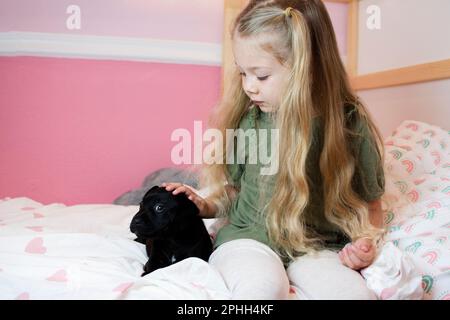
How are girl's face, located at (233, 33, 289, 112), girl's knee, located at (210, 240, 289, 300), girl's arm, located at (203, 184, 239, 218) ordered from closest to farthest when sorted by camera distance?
girl's knee, located at (210, 240, 289, 300) < girl's face, located at (233, 33, 289, 112) < girl's arm, located at (203, 184, 239, 218)

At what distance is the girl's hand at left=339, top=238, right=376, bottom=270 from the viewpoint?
36.1 inches

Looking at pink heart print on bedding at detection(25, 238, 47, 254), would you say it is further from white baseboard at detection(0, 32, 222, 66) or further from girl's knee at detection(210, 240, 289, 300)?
white baseboard at detection(0, 32, 222, 66)

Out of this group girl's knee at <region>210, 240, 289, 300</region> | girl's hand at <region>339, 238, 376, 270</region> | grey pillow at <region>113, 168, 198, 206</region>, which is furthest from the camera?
grey pillow at <region>113, 168, 198, 206</region>

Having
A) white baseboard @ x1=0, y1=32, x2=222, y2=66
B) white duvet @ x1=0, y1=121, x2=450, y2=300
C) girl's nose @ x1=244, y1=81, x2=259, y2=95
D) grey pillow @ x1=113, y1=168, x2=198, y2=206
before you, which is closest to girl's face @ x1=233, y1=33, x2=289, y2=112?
girl's nose @ x1=244, y1=81, x2=259, y2=95

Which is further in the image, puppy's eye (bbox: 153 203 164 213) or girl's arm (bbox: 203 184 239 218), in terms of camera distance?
girl's arm (bbox: 203 184 239 218)

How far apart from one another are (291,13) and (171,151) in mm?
1181

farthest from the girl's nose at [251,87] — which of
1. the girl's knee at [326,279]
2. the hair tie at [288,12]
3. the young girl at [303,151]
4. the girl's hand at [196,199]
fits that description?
the girl's knee at [326,279]

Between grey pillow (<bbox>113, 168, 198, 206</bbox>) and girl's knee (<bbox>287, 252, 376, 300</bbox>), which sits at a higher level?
girl's knee (<bbox>287, 252, 376, 300</bbox>)

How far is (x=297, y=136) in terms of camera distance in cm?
104

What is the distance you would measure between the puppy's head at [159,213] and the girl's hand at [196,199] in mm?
15

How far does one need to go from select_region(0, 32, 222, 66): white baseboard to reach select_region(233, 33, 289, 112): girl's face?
102 centimetres

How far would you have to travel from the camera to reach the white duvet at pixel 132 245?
859 mm
